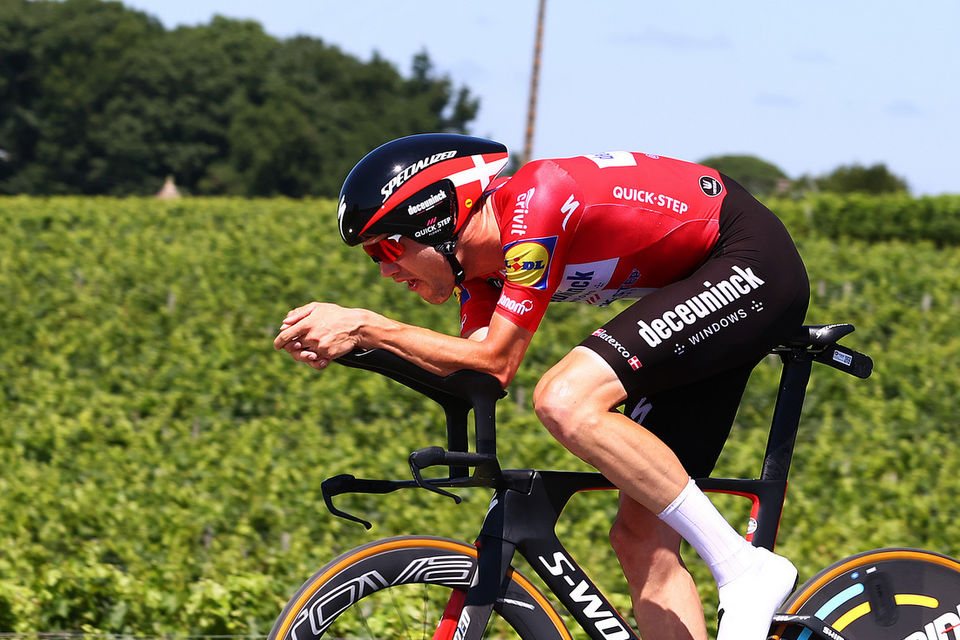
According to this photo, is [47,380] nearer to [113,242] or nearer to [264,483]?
[264,483]

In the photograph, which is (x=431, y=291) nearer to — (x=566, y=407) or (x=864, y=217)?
(x=566, y=407)

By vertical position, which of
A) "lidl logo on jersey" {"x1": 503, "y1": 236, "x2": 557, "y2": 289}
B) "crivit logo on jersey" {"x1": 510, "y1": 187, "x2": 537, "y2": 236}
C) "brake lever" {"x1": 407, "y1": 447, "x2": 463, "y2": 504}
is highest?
"crivit logo on jersey" {"x1": 510, "y1": 187, "x2": 537, "y2": 236}

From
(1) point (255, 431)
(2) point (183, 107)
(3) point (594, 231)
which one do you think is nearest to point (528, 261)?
(3) point (594, 231)

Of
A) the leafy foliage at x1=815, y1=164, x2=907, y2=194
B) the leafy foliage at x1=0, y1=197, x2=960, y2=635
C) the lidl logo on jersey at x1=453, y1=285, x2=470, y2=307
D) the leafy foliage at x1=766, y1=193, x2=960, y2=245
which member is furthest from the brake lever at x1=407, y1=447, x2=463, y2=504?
the leafy foliage at x1=815, y1=164, x2=907, y2=194

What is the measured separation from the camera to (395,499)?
7680 millimetres

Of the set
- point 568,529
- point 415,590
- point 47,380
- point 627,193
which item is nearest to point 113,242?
point 47,380

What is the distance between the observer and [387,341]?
2.70m

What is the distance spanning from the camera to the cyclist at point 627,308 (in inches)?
107

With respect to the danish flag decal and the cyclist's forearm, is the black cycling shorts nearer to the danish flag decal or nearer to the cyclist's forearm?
the cyclist's forearm

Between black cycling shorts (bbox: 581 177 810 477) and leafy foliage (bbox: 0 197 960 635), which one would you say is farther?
leafy foliage (bbox: 0 197 960 635)

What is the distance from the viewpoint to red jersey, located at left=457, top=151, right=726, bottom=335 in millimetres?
2754

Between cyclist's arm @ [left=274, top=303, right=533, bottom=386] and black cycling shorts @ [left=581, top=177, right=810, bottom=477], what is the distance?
226 mm

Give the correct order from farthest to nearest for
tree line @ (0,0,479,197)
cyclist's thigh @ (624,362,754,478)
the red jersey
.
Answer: tree line @ (0,0,479,197) → cyclist's thigh @ (624,362,754,478) → the red jersey

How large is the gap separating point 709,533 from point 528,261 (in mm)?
836
